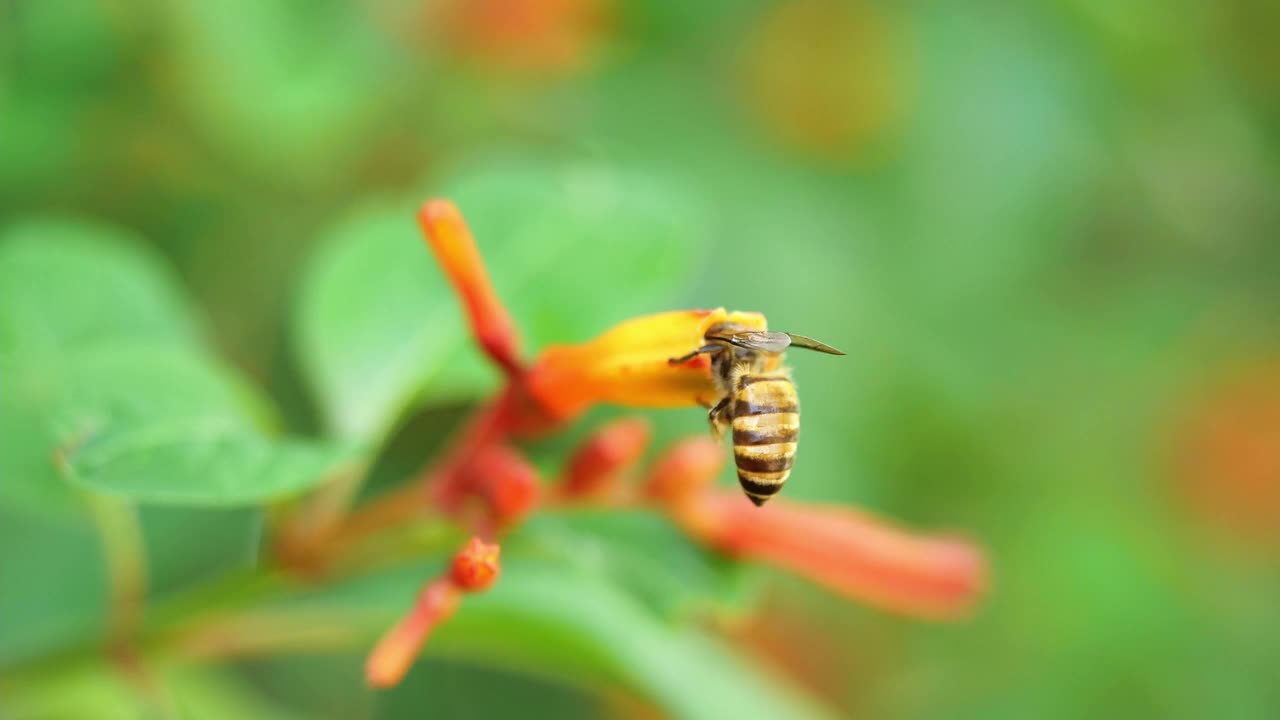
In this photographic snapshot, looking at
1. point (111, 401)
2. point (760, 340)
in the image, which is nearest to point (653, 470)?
point (760, 340)

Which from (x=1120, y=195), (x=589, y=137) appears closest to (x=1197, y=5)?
(x=1120, y=195)

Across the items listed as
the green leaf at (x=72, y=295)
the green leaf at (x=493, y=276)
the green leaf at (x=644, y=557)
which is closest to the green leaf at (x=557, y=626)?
the green leaf at (x=644, y=557)

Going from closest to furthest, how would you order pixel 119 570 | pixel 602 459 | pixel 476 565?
pixel 476 565, pixel 602 459, pixel 119 570

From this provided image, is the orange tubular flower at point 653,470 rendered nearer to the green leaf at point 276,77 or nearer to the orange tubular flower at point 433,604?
the orange tubular flower at point 433,604

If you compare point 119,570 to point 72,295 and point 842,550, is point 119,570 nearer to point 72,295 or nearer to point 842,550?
point 72,295

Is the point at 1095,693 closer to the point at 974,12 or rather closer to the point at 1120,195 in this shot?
the point at 1120,195

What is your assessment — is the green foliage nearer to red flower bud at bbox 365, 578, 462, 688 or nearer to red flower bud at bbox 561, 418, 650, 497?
red flower bud at bbox 365, 578, 462, 688

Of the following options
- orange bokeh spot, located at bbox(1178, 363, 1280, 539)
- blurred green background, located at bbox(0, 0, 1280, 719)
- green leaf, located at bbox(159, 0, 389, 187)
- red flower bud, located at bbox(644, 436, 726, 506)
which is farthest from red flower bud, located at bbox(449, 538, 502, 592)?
orange bokeh spot, located at bbox(1178, 363, 1280, 539)
